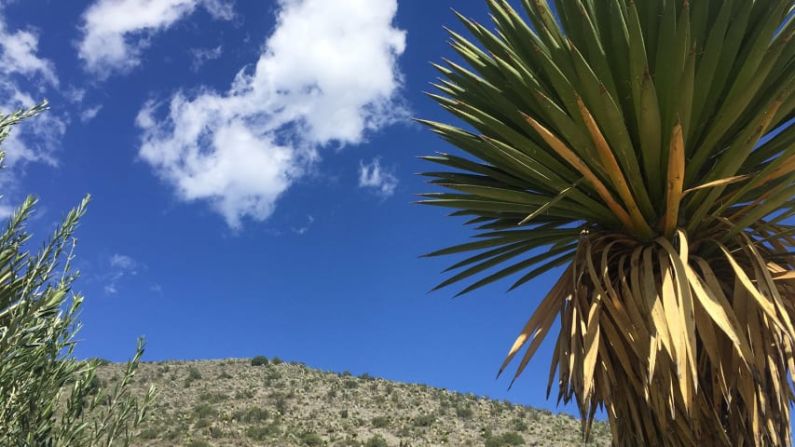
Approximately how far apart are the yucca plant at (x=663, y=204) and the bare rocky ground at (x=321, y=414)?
800 inches

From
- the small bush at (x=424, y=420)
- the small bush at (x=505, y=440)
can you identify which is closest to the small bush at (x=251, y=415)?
the small bush at (x=424, y=420)

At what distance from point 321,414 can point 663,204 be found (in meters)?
26.9

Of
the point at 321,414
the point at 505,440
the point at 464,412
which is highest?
the point at 464,412

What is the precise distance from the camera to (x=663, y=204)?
15.4ft

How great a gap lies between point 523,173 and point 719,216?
4.73 feet

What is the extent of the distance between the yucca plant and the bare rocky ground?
20.3 m

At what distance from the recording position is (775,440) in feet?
13.3

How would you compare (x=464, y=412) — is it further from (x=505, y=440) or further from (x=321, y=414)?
(x=321, y=414)

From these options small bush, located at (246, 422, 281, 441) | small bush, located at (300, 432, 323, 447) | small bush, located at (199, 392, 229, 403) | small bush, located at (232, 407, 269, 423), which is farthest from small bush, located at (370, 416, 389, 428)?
small bush, located at (199, 392, 229, 403)

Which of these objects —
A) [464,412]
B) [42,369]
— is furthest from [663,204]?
[464,412]

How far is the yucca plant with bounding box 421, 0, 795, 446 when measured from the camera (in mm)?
4094

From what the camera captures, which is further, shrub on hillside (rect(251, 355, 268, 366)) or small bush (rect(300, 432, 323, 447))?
shrub on hillside (rect(251, 355, 268, 366))

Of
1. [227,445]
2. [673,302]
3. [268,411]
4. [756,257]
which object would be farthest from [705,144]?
[268,411]

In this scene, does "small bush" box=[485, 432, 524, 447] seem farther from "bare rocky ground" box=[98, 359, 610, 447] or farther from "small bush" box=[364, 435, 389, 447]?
"small bush" box=[364, 435, 389, 447]
